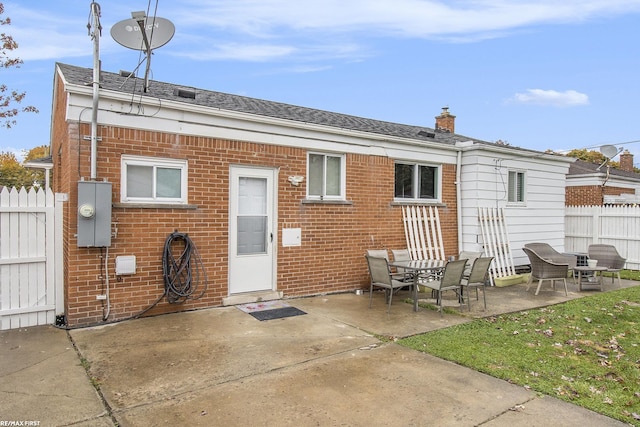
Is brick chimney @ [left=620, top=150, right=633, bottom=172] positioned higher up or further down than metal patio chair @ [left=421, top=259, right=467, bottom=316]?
higher up

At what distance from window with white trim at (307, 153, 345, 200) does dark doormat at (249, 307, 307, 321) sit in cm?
240

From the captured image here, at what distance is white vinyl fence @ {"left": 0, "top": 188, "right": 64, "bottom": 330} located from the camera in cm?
573

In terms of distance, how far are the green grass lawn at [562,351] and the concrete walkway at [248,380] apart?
255mm

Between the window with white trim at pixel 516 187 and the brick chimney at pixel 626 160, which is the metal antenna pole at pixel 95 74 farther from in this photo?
the brick chimney at pixel 626 160

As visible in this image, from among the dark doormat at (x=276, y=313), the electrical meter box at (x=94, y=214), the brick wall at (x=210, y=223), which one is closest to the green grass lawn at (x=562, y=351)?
the dark doormat at (x=276, y=313)

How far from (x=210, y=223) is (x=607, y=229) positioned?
1347cm

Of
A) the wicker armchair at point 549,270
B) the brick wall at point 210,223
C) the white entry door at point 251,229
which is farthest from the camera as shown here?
the wicker armchair at point 549,270

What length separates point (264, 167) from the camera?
7.56m

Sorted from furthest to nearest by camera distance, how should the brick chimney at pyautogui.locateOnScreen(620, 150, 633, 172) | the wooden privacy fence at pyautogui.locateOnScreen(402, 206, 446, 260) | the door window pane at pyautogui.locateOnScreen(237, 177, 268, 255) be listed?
the brick chimney at pyautogui.locateOnScreen(620, 150, 633, 172), the wooden privacy fence at pyautogui.locateOnScreen(402, 206, 446, 260), the door window pane at pyautogui.locateOnScreen(237, 177, 268, 255)

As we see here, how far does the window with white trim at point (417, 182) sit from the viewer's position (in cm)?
961

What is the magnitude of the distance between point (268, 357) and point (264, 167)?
12.9 feet

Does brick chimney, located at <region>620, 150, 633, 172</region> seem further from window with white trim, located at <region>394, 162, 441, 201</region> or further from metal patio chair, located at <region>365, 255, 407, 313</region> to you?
metal patio chair, located at <region>365, 255, 407, 313</region>

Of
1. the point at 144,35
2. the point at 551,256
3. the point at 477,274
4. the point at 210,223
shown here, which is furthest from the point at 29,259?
the point at 551,256

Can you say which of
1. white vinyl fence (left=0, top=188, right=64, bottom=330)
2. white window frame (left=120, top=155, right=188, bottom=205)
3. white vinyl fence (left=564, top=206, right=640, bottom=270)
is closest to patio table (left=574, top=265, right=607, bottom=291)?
→ white vinyl fence (left=564, top=206, right=640, bottom=270)
